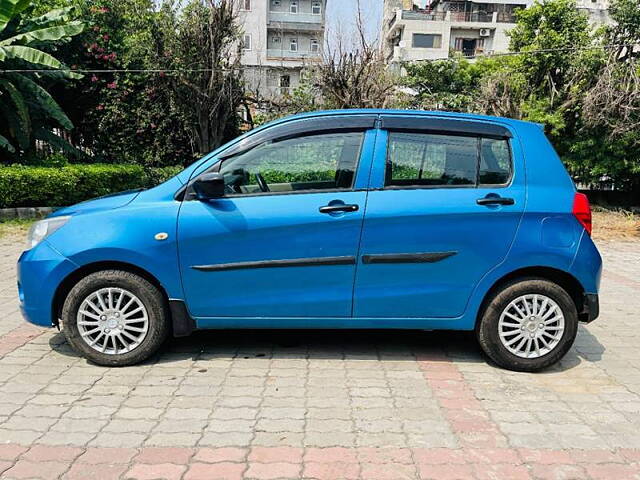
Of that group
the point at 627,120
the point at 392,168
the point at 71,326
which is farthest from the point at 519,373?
the point at 627,120

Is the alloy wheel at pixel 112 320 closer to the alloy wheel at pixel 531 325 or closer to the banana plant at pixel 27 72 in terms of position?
the alloy wheel at pixel 531 325

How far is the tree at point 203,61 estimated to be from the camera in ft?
49.6

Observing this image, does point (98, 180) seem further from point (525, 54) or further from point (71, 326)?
point (525, 54)

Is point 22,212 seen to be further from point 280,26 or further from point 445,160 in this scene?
point 280,26

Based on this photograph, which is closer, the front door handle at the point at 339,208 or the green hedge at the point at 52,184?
the front door handle at the point at 339,208

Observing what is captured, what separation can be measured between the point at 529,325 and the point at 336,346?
1584mm

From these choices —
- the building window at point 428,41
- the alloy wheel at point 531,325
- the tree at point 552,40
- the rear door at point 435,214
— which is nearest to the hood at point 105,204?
the rear door at point 435,214

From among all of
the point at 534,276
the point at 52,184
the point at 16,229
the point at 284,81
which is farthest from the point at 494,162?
the point at 284,81

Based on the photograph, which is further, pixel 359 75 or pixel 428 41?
pixel 428 41

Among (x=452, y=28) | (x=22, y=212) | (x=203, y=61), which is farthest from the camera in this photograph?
(x=452, y=28)

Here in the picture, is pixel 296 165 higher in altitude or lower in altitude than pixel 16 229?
higher

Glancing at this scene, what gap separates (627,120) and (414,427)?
11815mm

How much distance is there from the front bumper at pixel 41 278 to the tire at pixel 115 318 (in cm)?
13

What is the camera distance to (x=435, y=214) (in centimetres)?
393
